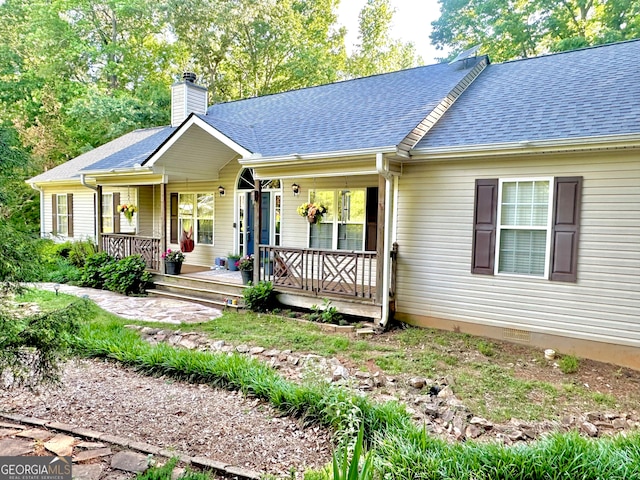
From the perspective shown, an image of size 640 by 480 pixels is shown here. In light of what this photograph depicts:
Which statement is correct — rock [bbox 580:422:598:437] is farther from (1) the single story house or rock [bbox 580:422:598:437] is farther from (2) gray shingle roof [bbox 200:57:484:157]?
(2) gray shingle roof [bbox 200:57:484:157]

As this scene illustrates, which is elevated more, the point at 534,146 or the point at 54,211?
the point at 534,146

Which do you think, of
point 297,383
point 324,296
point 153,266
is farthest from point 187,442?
point 153,266

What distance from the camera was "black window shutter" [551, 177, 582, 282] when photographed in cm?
591

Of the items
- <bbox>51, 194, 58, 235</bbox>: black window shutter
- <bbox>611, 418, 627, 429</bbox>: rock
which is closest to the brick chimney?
<bbox>51, 194, 58, 235</bbox>: black window shutter

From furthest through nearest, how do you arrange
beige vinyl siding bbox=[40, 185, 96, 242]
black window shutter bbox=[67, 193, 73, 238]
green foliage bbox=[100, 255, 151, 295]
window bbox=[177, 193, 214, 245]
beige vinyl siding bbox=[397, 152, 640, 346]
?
black window shutter bbox=[67, 193, 73, 238] → beige vinyl siding bbox=[40, 185, 96, 242] → window bbox=[177, 193, 214, 245] → green foliage bbox=[100, 255, 151, 295] → beige vinyl siding bbox=[397, 152, 640, 346]

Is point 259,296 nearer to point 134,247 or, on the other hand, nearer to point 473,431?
point 134,247

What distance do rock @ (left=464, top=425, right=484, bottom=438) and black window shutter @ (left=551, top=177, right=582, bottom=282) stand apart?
10.8 ft

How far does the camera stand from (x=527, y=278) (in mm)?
6305

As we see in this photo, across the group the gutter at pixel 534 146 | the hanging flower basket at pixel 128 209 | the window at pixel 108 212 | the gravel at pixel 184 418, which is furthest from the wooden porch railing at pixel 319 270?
the window at pixel 108 212

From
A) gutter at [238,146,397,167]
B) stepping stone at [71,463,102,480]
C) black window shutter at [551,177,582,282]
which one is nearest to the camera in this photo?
stepping stone at [71,463,102,480]

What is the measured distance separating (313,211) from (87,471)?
6.21 m

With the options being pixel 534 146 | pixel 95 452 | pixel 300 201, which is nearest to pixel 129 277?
pixel 300 201

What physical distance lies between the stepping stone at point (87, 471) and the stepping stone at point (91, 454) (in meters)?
0.12

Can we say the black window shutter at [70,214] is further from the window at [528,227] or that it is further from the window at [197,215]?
the window at [528,227]
